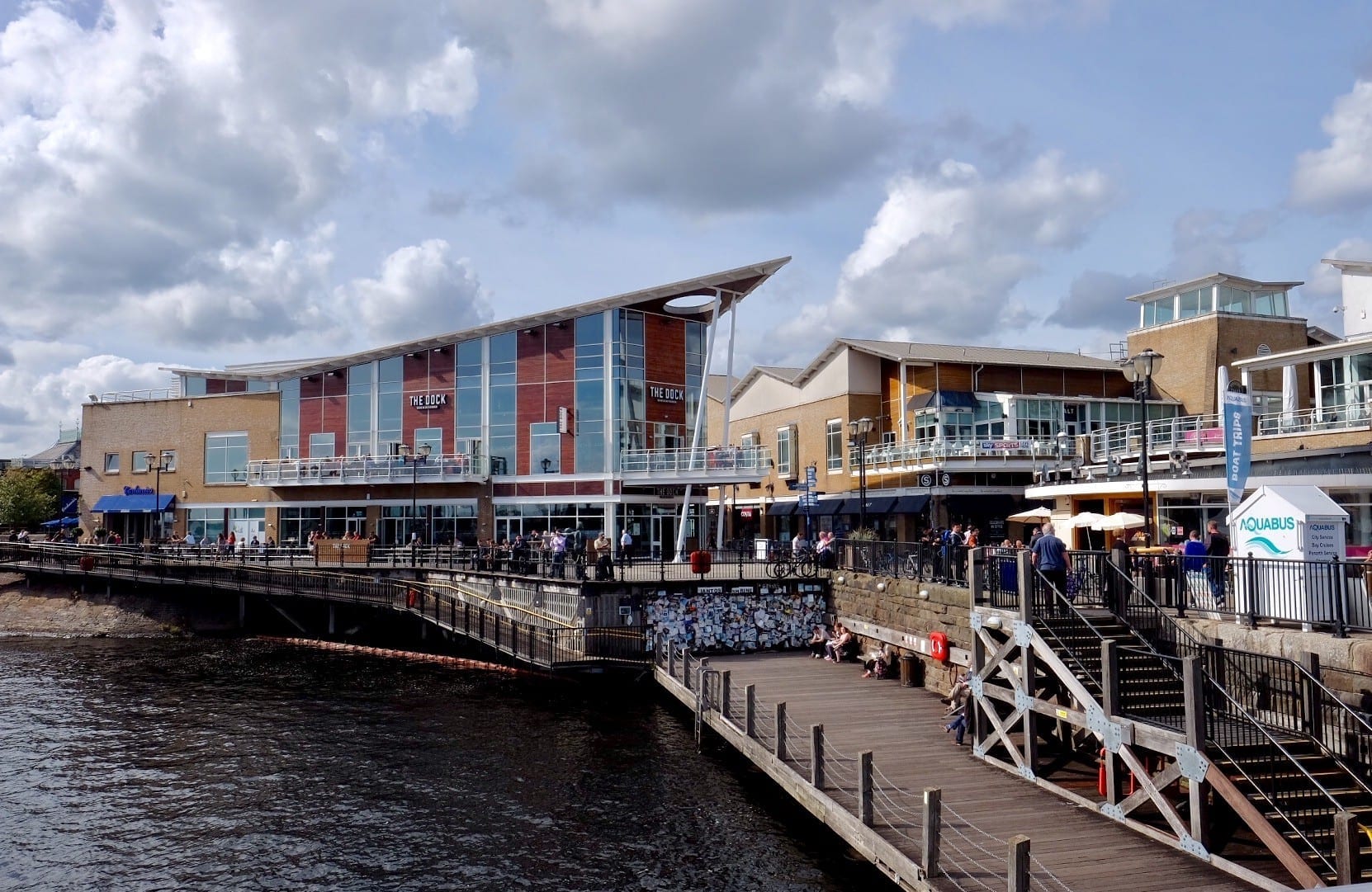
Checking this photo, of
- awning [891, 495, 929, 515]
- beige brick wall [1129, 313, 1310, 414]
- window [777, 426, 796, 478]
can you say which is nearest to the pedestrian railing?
awning [891, 495, 929, 515]

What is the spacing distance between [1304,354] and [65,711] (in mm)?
40152

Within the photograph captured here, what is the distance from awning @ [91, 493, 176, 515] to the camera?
52.0 meters

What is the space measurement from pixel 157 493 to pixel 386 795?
129ft

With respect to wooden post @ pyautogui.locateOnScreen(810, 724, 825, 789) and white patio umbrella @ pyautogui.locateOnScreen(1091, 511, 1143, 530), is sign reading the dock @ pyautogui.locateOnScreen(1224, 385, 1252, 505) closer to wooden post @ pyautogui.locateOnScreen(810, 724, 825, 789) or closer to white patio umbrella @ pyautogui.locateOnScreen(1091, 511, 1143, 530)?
white patio umbrella @ pyautogui.locateOnScreen(1091, 511, 1143, 530)

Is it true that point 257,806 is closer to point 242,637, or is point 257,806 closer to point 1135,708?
point 1135,708

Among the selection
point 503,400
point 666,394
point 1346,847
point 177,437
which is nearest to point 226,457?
point 177,437

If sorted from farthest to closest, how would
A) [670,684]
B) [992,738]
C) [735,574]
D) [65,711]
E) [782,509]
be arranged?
[782,509] < [735,574] < [65,711] < [670,684] < [992,738]

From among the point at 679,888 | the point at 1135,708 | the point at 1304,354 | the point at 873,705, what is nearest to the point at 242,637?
the point at 873,705

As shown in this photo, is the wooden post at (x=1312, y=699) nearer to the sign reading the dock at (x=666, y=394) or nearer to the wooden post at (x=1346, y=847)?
the wooden post at (x=1346, y=847)

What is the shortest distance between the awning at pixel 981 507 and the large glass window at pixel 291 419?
3125 cm

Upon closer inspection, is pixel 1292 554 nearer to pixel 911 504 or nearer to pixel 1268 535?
pixel 1268 535

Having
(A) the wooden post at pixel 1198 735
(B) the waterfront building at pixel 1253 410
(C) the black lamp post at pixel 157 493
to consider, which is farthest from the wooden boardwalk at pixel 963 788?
(C) the black lamp post at pixel 157 493

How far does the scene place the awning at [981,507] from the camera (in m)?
42.1

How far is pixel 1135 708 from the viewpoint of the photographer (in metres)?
14.0
